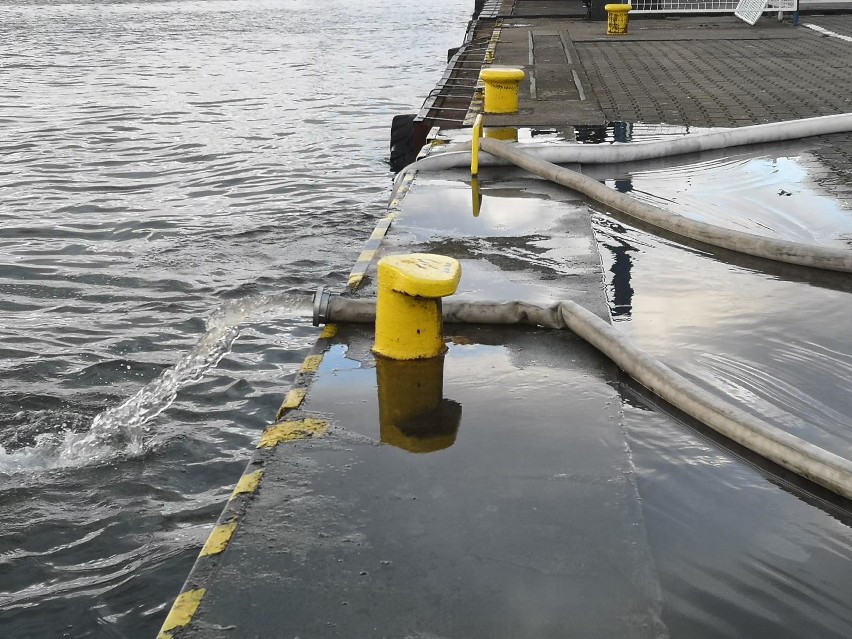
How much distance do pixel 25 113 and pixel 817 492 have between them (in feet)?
60.7

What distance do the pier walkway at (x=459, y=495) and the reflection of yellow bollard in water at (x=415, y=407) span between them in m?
0.01

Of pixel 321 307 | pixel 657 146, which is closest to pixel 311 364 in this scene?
pixel 321 307

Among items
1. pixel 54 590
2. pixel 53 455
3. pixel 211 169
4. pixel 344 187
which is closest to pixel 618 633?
pixel 54 590

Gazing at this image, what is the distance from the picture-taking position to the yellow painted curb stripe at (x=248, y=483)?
377 cm

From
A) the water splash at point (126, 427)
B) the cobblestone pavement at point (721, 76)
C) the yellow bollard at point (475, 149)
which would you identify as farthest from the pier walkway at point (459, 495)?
the cobblestone pavement at point (721, 76)

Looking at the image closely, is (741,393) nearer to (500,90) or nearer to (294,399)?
(294,399)

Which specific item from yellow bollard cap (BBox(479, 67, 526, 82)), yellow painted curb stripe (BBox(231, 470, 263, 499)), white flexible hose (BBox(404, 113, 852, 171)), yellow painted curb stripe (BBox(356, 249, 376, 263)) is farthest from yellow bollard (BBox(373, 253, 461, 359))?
yellow bollard cap (BBox(479, 67, 526, 82))

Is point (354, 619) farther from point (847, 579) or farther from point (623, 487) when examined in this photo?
point (847, 579)

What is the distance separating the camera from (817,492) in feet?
12.6

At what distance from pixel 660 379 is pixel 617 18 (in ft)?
51.9

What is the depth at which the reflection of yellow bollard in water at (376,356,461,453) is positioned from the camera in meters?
4.20

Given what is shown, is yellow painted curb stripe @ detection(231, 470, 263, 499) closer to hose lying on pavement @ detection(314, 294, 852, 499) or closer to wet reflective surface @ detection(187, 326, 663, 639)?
wet reflective surface @ detection(187, 326, 663, 639)

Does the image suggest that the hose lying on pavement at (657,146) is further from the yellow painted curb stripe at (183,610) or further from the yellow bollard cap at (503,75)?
the yellow painted curb stripe at (183,610)

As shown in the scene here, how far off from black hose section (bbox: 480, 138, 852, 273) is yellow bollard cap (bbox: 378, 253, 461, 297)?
2830 millimetres
